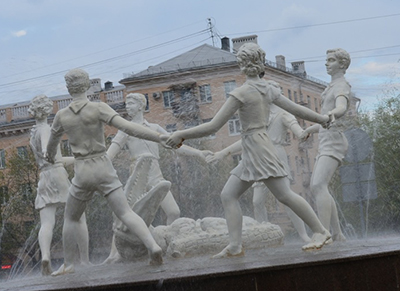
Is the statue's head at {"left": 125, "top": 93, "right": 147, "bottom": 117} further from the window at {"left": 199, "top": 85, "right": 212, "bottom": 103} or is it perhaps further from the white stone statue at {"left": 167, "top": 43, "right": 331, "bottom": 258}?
the window at {"left": 199, "top": 85, "right": 212, "bottom": 103}

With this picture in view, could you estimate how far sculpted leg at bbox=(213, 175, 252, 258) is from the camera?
907 centimetres

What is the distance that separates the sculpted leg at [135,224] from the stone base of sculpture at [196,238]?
1318 mm

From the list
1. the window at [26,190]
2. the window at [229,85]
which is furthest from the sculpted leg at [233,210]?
the window at [26,190]

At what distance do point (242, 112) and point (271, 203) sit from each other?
15.3 meters

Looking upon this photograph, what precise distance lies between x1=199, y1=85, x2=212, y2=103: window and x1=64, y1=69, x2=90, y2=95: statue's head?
13801 millimetres

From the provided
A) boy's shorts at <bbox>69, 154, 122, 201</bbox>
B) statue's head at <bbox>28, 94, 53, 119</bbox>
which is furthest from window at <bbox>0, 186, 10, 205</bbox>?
boy's shorts at <bbox>69, 154, 122, 201</bbox>

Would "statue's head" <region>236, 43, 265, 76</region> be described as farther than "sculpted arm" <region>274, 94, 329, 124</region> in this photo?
Yes

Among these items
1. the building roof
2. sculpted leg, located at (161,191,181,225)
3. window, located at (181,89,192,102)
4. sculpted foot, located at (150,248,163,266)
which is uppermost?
the building roof

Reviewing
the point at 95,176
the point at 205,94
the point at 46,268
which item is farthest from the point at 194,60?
the point at 95,176

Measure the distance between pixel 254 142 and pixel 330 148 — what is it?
2.23 m

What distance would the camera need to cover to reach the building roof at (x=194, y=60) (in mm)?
26766

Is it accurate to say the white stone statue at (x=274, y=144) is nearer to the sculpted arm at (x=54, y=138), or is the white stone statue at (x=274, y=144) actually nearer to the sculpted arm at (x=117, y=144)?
the sculpted arm at (x=117, y=144)

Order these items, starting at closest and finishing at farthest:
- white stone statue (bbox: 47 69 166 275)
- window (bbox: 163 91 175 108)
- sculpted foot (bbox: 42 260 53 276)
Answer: white stone statue (bbox: 47 69 166 275) < sculpted foot (bbox: 42 260 53 276) < window (bbox: 163 91 175 108)

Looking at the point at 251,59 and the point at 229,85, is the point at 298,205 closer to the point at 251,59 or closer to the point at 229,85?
the point at 251,59
